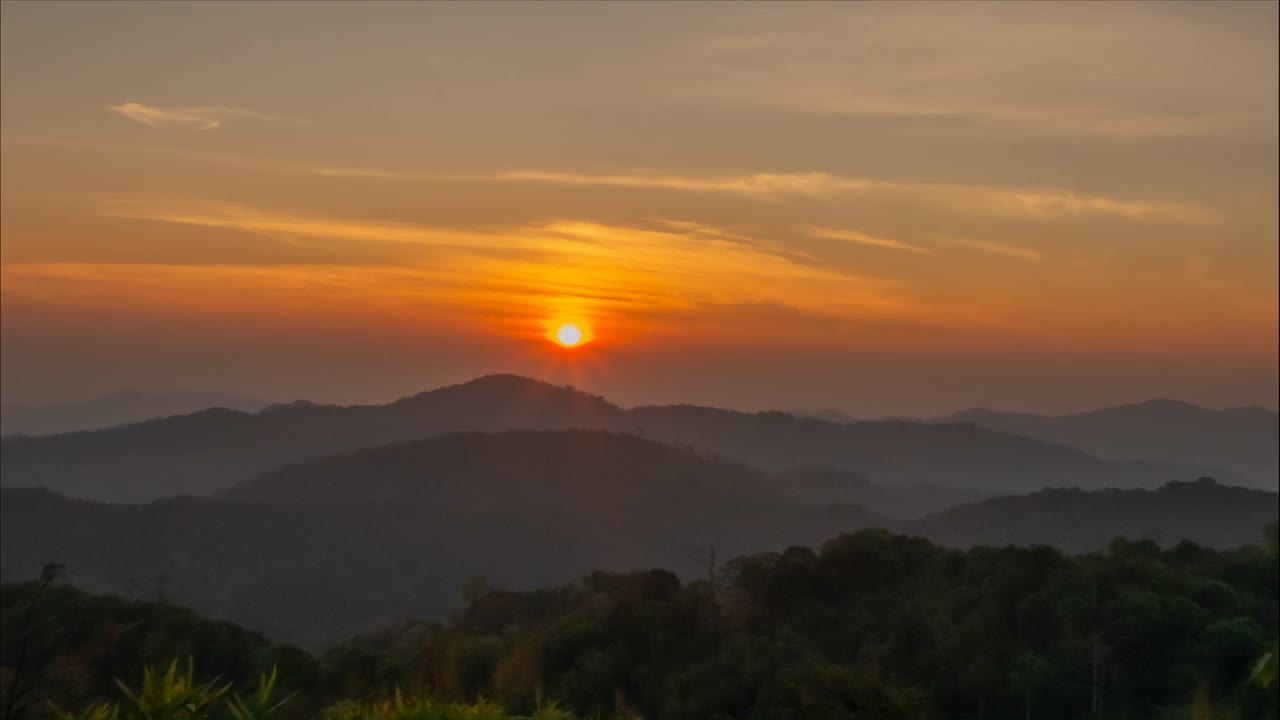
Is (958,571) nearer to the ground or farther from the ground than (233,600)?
farther from the ground

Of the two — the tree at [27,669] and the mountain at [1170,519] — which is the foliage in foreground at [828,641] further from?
the mountain at [1170,519]

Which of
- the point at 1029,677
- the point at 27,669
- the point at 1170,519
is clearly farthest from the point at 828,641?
the point at 1170,519

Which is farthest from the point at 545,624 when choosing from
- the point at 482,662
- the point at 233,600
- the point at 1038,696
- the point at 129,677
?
the point at 233,600

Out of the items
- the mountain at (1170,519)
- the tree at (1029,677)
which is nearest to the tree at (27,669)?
the tree at (1029,677)

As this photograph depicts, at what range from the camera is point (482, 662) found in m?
61.0

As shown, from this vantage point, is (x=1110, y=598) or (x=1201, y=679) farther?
(x=1110, y=598)

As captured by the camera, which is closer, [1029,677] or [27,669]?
[1029,677]

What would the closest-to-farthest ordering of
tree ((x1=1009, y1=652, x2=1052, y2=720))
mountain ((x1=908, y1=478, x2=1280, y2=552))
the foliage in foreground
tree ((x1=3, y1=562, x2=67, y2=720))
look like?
tree ((x1=3, y1=562, x2=67, y2=720)), the foliage in foreground, tree ((x1=1009, y1=652, x2=1052, y2=720)), mountain ((x1=908, y1=478, x2=1280, y2=552))

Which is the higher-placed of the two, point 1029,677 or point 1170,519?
point 1029,677

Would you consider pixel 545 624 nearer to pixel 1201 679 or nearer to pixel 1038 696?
pixel 1038 696

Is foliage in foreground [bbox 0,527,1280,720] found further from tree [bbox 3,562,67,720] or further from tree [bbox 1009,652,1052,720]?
tree [bbox 3,562,67,720]

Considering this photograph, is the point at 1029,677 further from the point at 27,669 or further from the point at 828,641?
the point at 27,669

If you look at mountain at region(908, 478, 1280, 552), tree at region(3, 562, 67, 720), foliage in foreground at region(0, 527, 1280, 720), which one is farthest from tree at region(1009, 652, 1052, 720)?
mountain at region(908, 478, 1280, 552)

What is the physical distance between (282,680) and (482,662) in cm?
972
